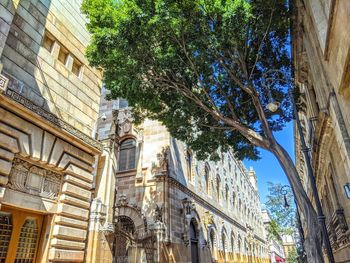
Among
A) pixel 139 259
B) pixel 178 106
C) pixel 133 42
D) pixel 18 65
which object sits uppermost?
pixel 133 42

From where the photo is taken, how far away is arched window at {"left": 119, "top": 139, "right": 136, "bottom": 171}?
1598cm

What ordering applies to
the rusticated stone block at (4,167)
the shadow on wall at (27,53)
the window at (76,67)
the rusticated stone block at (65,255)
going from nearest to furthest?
1. the rusticated stone block at (4,167)
2. the shadow on wall at (27,53)
3. the rusticated stone block at (65,255)
4. the window at (76,67)

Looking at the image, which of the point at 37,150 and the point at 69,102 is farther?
the point at 69,102

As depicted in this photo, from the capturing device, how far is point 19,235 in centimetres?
627

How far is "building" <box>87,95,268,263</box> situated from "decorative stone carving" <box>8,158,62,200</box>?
176 centimetres

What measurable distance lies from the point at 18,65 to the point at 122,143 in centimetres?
1055

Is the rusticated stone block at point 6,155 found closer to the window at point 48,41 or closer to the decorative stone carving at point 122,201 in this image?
the window at point 48,41

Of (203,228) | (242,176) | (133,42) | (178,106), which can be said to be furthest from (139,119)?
(242,176)

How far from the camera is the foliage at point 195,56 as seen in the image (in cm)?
818

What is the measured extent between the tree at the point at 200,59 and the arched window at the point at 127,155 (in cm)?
590

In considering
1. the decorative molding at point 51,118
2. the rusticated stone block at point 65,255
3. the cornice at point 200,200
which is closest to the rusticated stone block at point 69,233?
the rusticated stone block at point 65,255

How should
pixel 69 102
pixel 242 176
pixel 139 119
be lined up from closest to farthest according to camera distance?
pixel 69 102
pixel 139 119
pixel 242 176

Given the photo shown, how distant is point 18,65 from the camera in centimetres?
660

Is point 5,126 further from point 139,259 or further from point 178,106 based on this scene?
point 139,259
